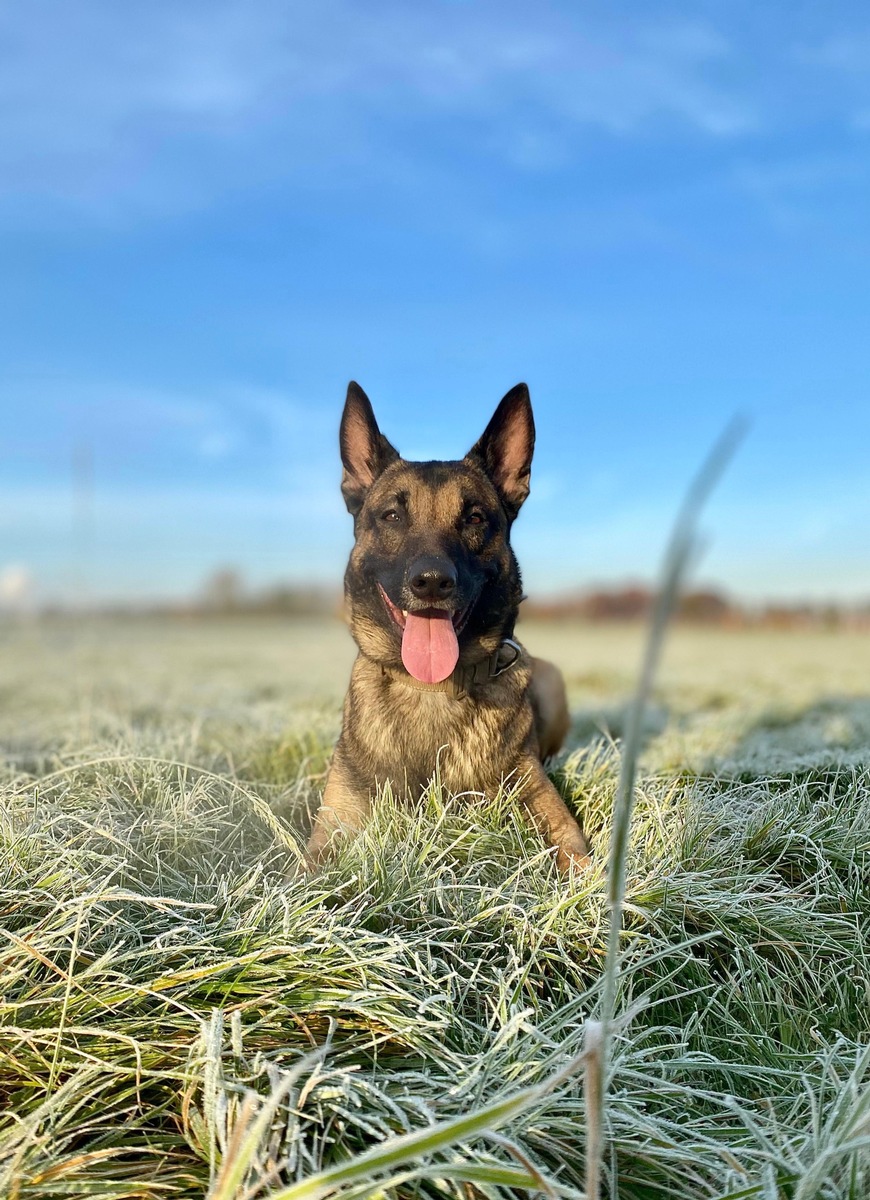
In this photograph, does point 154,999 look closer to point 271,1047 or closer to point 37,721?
point 271,1047

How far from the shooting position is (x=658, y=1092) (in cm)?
225

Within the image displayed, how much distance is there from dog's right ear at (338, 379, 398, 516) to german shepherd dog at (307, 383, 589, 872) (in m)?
0.04

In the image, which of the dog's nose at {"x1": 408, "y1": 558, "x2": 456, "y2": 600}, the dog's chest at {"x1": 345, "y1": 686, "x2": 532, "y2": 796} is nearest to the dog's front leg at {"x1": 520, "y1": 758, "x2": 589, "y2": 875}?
the dog's chest at {"x1": 345, "y1": 686, "x2": 532, "y2": 796}

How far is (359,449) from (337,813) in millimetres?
1869

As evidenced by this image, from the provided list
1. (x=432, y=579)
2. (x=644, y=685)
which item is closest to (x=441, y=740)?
(x=432, y=579)

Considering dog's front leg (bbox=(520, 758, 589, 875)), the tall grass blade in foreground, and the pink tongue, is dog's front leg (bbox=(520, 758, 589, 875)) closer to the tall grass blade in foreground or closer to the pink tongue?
the pink tongue

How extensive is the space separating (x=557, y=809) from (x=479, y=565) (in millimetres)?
1180

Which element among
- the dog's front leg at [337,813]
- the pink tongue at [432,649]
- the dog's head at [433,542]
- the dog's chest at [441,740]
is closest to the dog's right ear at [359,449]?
the dog's head at [433,542]

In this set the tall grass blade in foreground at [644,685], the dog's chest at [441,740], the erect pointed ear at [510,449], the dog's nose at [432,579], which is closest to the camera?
the tall grass blade in foreground at [644,685]

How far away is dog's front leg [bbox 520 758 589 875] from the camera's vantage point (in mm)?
3734

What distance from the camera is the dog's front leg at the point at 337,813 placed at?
144 inches

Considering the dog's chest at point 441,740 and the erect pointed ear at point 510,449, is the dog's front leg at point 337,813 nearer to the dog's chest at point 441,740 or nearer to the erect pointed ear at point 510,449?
the dog's chest at point 441,740

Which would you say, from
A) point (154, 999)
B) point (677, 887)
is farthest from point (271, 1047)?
point (677, 887)

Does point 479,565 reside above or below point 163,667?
above
